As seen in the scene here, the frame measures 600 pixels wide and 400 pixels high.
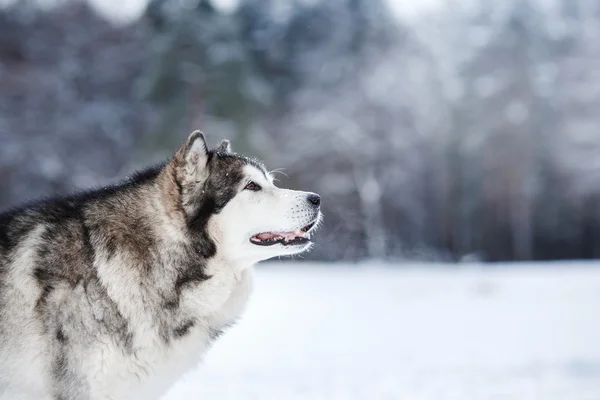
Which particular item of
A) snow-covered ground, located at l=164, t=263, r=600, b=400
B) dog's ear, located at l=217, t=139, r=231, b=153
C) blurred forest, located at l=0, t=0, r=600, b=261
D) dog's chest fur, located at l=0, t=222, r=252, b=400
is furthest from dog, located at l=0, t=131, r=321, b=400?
blurred forest, located at l=0, t=0, r=600, b=261

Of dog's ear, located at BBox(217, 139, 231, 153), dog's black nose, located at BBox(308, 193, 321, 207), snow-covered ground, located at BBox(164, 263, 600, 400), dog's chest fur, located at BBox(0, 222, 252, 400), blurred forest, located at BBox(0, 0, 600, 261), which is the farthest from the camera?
blurred forest, located at BBox(0, 0, 600, 261)

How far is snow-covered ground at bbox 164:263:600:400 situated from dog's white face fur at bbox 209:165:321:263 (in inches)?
110

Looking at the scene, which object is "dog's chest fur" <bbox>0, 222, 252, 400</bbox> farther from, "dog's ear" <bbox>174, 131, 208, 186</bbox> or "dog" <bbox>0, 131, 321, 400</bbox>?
"dog's ear" <bbox>174, 131, 208, 186</bbox>

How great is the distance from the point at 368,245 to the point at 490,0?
14.6 metres

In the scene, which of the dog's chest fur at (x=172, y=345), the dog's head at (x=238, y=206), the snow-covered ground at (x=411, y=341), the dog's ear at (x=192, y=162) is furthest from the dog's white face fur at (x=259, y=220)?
the snow-covered ground at (x=411, y=341)

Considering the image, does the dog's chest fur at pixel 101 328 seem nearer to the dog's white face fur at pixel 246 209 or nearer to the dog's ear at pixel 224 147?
the dog's white face fur at pixel 246 209

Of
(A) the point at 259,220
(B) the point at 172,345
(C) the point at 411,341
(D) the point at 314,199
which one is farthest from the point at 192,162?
(C) the point at 411,341

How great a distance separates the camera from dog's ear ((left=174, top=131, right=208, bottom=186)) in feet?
11.8

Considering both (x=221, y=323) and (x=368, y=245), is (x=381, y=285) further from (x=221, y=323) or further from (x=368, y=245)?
(x=221, y=323)

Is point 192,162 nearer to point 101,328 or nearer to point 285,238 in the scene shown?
point 285,238

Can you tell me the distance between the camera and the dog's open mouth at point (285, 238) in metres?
3.74

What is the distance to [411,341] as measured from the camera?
9938 millimetres

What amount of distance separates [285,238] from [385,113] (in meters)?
24.7

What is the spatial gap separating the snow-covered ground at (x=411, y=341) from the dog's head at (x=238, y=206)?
2816 mm
